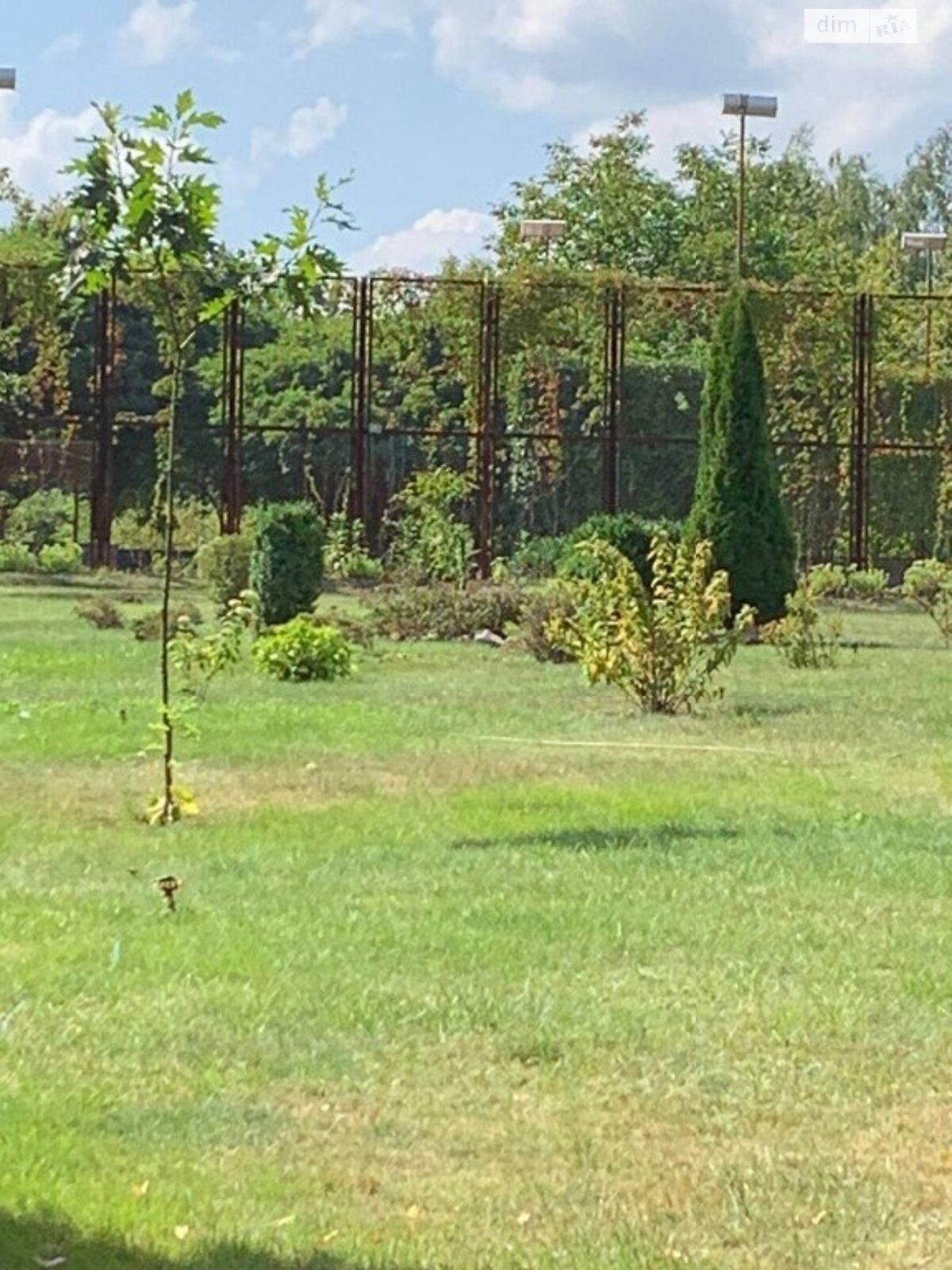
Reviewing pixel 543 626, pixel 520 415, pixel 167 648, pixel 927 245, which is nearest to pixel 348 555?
pixel 520 415

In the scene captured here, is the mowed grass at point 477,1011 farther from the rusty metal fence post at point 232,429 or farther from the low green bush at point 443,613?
the rusty metal fence post at point 232,429

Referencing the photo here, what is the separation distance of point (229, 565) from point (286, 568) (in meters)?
2.51

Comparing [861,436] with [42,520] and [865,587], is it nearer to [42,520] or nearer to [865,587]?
[865,587]

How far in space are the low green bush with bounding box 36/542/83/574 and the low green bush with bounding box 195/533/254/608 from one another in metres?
6.34

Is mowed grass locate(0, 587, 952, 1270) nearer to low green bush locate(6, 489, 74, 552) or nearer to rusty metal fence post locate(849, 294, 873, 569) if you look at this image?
rusty metal fence post locate(849, 294, 873, 569)

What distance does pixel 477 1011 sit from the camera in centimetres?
571

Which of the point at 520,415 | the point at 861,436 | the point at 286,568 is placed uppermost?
the point at 520,415

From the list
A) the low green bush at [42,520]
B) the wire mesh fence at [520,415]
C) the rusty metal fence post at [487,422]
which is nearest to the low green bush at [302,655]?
the rusty metal fence post at [487,422]

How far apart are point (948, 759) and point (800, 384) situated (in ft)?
64.9

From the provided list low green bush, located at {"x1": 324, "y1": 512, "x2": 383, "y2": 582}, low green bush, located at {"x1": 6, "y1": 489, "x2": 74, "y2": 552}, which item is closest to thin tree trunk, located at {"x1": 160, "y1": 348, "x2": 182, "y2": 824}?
A: low green bush, located at {"x1": 324, "y1": 512, "x2": 383, "y2": 582}

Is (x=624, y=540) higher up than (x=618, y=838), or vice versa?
(x=624, y=540)

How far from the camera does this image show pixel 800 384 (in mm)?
29984

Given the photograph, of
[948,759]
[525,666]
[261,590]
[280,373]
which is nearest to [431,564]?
[261,590]

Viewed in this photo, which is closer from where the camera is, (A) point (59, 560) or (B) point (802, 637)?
(B) point (802, 637)
